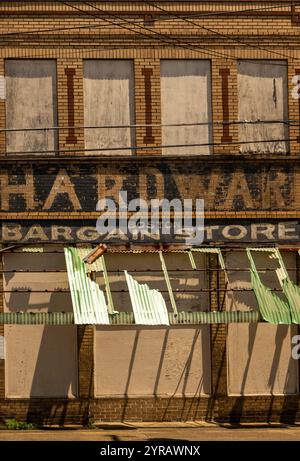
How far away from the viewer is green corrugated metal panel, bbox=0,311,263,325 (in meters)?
24.4

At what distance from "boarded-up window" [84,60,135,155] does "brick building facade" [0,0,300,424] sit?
0.10ft

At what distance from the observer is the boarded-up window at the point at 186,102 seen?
88.5ft

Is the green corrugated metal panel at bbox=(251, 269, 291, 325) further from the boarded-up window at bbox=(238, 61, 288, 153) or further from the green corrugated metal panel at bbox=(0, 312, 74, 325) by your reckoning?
the green corrugated metal panel at bbox=(0, 312, 74, 325)

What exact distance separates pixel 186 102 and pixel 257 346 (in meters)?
5.25

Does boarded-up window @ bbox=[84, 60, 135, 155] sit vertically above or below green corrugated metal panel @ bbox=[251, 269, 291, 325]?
above

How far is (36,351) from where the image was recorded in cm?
2638

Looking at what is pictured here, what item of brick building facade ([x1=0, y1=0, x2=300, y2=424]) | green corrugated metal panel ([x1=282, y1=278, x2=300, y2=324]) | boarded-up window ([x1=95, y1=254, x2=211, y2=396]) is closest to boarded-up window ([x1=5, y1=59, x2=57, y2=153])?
brick building facade ([x1=0, y1=0, x2=300, y2=424])

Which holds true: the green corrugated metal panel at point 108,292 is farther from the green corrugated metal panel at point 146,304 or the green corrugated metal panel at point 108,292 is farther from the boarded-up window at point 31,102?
the boarded-up window at point 31,102

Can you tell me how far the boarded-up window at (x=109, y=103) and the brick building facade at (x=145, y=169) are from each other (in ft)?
0.10

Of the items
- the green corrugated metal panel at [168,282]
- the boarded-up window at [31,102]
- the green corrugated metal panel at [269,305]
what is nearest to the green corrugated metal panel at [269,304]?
the green corrugated metal panel at [269,305]

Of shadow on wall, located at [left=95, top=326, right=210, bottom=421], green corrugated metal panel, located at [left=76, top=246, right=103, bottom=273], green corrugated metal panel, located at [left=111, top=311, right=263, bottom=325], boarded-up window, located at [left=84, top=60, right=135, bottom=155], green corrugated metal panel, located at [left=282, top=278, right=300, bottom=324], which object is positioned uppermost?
boarded-up window, located at [left=84, top=60, right=135, bottom=155]

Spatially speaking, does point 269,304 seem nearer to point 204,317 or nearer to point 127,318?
point 204,317

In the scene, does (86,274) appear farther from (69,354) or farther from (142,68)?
(142,68)
